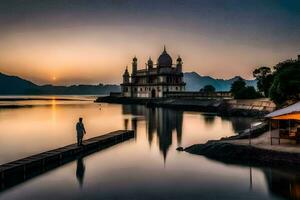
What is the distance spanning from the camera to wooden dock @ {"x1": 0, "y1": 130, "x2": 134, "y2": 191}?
1850 centimetres

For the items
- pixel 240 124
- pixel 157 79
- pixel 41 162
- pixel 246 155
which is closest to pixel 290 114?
pixel 246 155

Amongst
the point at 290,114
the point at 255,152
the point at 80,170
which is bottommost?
the point at 80,170

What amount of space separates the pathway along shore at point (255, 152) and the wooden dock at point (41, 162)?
8.20 m

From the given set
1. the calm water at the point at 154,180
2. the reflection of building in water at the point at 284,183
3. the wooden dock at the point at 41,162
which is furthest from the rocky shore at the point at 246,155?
the wooden dock at the point at 41,162

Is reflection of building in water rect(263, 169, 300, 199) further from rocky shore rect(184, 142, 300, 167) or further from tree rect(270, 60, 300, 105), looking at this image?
tree rect(270, 60, 300, 105)

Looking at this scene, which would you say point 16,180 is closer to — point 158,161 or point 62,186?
point 62,186

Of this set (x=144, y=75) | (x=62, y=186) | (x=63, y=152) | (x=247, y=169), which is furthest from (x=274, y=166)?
(x=144, y=75)

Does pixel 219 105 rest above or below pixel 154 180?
above

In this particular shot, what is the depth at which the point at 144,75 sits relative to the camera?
142750 mm

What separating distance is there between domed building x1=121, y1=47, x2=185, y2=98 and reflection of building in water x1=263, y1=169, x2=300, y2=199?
10879 cm

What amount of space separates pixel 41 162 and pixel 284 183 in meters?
13.7

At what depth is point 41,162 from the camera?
21547 millimetres

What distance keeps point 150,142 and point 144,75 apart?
110 meters

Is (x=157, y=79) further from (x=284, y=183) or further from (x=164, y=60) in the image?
(x=284, y=183)
